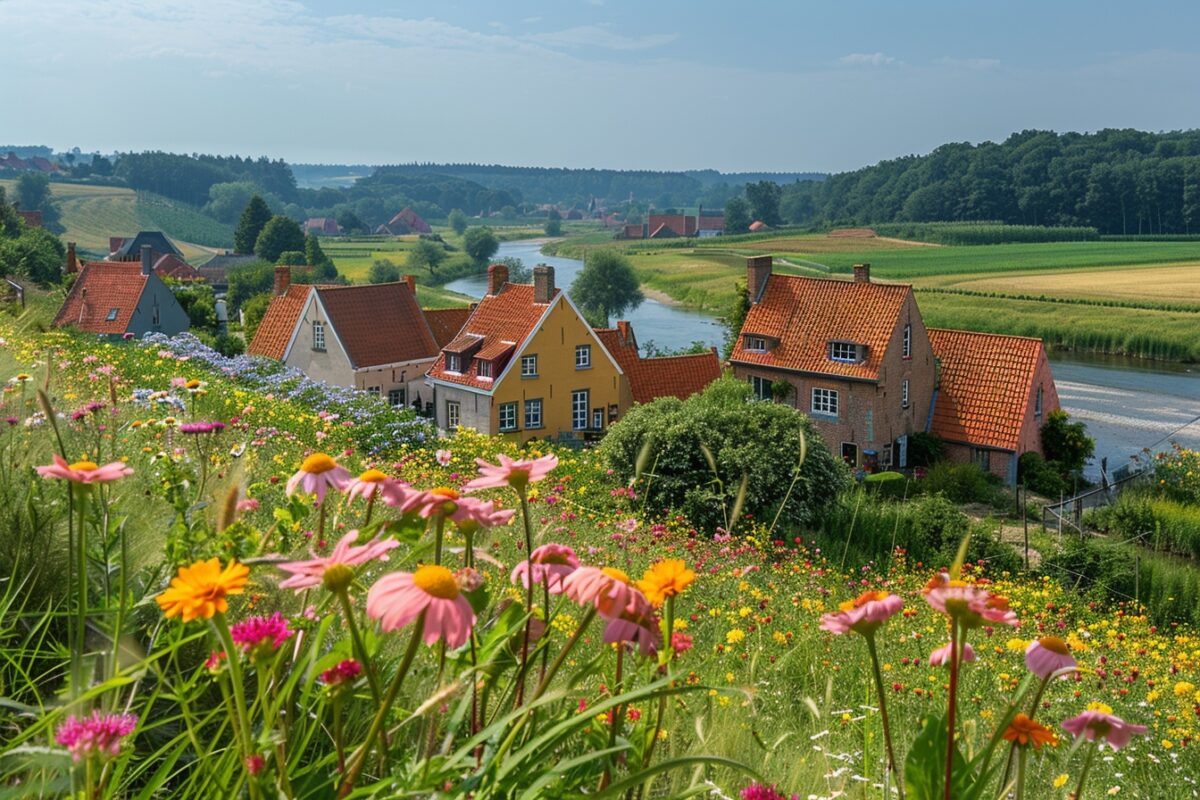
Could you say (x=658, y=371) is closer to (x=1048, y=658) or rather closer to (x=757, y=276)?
(x=757, y=276)

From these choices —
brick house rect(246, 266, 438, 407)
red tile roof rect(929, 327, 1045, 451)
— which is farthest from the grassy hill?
red tile roof rect(929, 327, 1045, 451)

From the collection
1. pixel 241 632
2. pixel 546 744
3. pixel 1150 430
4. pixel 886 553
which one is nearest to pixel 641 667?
pixel 546 744

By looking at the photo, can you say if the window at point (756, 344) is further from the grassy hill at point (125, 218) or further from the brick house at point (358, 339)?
the grassy hill at point (125, 218)

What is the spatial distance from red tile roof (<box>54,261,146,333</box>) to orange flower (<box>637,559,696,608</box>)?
1843 inches

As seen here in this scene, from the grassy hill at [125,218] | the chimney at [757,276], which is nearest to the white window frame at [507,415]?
the chimney at [757,276]

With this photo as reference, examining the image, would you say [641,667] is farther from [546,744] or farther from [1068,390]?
[1068,390]

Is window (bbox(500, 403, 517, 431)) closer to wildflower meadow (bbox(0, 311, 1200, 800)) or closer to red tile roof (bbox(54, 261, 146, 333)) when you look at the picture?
red tile roof (bbox(54, 261, 146, 333))

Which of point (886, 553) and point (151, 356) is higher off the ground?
point (151, 356)

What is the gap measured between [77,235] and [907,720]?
174 metres

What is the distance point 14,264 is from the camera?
2044 inches

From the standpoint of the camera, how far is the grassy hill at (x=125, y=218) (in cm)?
16462

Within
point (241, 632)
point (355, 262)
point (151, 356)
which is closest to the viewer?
point (241, 632)

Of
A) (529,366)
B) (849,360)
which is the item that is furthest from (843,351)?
(529,366)

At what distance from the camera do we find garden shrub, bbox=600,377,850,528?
21.3 metres
